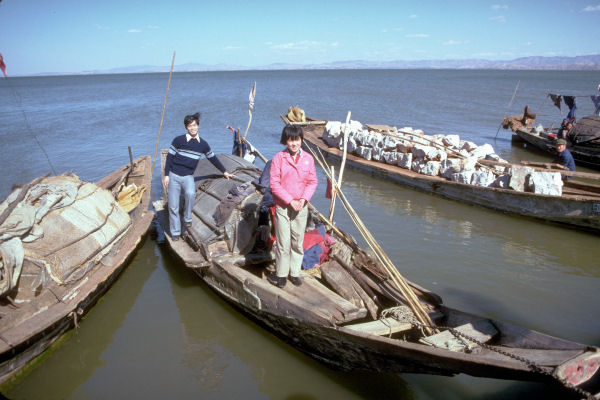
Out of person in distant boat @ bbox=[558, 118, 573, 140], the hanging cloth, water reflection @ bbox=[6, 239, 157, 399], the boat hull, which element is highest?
Answer: the hanging cloth

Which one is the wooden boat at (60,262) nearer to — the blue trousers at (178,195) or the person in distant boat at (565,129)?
the blue trousers at (178,195)

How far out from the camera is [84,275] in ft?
18.0

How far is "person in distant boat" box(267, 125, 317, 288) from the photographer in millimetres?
4277

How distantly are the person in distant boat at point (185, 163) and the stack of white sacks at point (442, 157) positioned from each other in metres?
7.17

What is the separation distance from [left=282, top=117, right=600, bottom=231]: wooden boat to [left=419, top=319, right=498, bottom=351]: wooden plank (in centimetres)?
610

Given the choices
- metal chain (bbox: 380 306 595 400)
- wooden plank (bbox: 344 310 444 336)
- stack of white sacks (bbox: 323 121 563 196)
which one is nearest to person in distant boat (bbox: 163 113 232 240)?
wooden plank (bbox: 344 310 444 336)

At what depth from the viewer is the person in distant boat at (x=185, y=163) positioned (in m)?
5.79

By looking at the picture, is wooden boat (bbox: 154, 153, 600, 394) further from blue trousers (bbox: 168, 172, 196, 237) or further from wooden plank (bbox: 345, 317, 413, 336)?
blue trousers (bbox: 168, 172, 196, 237)

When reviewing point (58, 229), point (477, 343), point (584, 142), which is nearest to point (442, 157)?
point (584, 142)

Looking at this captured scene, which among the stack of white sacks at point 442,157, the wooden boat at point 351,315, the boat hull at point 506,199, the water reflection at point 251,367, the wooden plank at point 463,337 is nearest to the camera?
the wooden boat at point 351,315

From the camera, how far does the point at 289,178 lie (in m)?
4.41

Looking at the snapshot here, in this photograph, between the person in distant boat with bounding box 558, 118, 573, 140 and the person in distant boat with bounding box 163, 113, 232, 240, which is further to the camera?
the person in distant boat with bounding box 558, 118, 573, 140

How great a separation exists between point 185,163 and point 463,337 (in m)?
4.65

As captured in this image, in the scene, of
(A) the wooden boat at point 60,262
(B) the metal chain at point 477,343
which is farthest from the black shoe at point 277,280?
(A) the wooden boat at point 60,262
